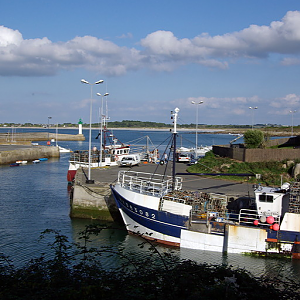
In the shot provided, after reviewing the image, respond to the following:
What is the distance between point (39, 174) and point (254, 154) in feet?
96.2

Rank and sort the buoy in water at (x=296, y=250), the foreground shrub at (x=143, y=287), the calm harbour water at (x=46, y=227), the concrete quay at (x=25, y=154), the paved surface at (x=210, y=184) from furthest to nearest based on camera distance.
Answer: the concrete quay at (x=25, y=154) → the paved surface at (x=210, y=184) → the buoy in water at (x=296, y=250) → the calm harbour water at (x=46, y=227) → the foreground shrub at (x=143, y=287)

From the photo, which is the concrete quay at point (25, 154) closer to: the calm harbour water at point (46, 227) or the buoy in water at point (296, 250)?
the calm harbour water at point (46, 227)

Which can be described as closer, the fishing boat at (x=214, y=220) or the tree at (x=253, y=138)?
the fishing boat at (x=214, y=220)

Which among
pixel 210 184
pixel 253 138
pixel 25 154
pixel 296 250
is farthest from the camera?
pixel 25 154

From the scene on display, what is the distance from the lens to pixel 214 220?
70.6 ft

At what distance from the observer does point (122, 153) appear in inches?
1970

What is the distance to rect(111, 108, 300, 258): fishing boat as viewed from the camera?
20.0m

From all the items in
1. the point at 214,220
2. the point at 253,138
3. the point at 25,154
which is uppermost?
the point at 253,138

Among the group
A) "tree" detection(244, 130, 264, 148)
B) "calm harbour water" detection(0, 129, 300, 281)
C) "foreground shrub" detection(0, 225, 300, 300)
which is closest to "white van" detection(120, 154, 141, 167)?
"calm harbour water" detection(0, 129, 300, 281)

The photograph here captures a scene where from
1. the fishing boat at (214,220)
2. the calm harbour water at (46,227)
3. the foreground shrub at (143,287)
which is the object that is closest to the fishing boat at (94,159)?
the calm harbour water at (46,227)

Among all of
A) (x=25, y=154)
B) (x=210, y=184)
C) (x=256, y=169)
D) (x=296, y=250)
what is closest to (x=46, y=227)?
(x=210, y=184)

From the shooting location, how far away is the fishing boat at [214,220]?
20.0 m

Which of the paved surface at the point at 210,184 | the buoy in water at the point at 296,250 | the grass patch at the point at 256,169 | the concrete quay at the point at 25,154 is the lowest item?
the buoy in water at the point at 296,250

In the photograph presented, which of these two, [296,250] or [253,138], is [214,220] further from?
[253,138]
